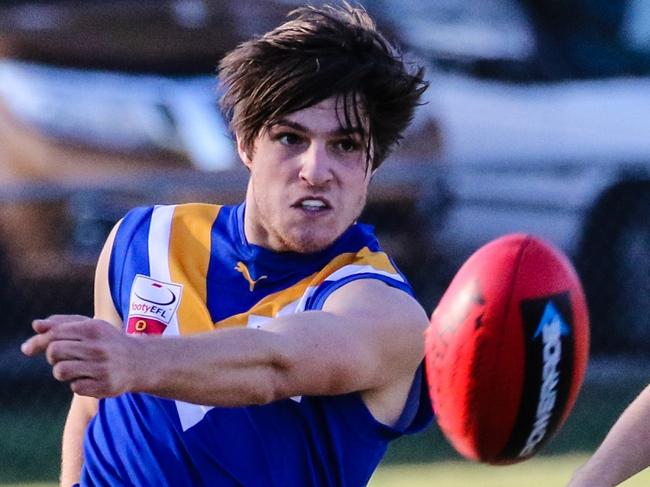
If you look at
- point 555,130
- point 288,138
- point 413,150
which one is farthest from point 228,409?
point 555,130

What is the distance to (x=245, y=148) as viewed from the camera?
3529 mm

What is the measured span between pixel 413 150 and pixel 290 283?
4607 millimetres

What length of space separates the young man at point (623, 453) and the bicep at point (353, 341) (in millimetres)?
481

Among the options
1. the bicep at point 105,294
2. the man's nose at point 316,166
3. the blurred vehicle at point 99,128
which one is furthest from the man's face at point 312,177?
the blurred vehicle at point 99,128

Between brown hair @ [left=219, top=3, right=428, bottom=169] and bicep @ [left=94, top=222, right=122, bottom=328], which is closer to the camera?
brown hair @ [left=219, top=3, right=428, bottom=169]

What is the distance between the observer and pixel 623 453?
9.03 feet

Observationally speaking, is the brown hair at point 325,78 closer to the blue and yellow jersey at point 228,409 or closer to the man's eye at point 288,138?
the man's eye at point 288,138

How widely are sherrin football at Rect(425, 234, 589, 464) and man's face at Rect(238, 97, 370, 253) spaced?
1.50 feet

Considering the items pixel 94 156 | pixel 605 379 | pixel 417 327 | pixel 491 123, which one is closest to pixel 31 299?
pixel 94 156

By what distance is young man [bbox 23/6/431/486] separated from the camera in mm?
3152

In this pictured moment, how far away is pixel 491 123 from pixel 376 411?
4933mm

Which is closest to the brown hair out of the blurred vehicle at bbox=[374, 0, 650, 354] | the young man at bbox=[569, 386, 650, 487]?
the young man at bbox=[569, 386, 650, 487]

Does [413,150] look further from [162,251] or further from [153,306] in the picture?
[153,306]

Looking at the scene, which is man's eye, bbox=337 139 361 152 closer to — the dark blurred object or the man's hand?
the man's hand
